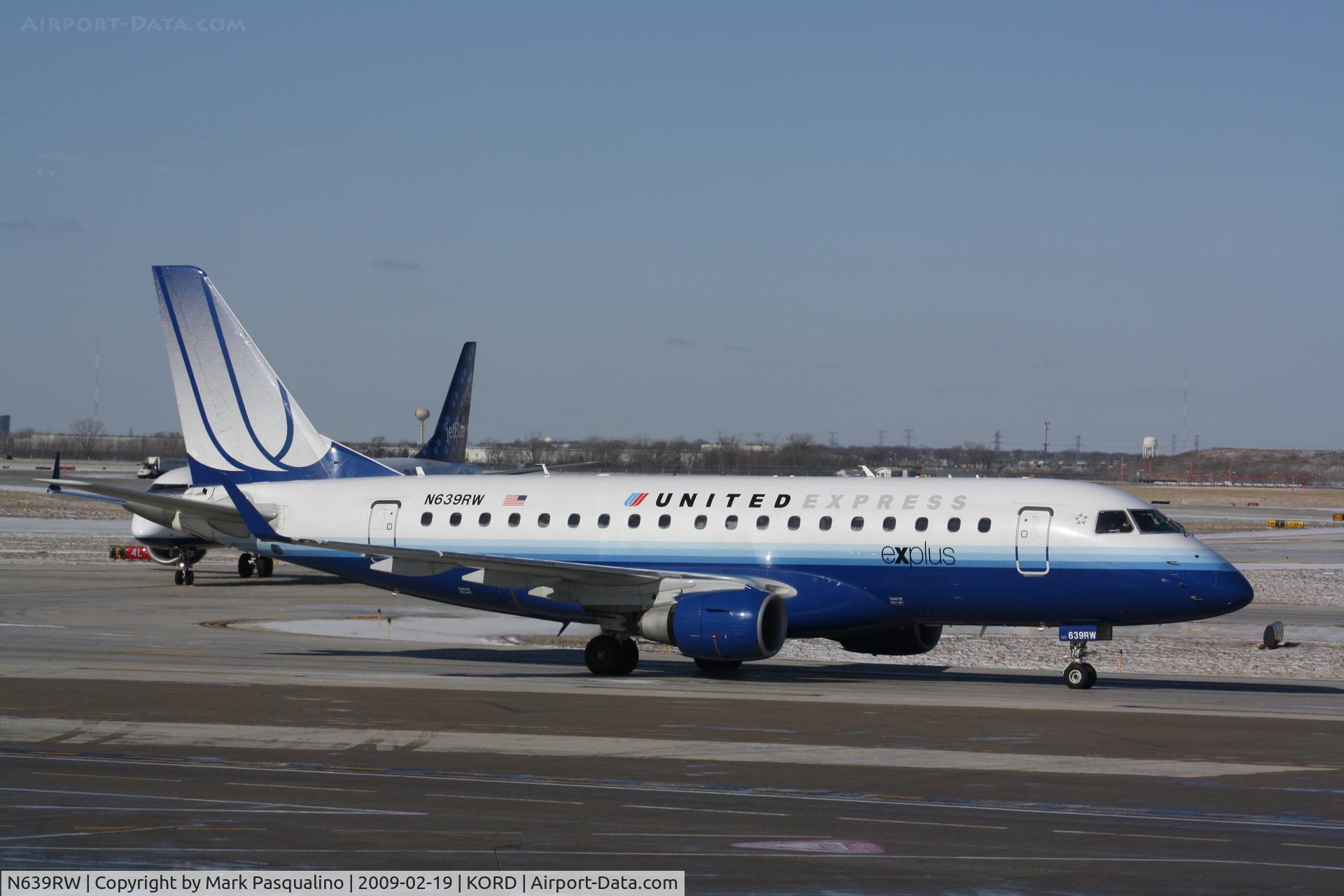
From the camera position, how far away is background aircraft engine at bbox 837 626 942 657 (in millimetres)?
31266

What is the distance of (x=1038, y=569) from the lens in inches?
1136

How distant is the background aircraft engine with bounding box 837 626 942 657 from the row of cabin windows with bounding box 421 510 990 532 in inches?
98.0

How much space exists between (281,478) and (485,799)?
21309mm

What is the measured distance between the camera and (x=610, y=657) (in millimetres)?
30781

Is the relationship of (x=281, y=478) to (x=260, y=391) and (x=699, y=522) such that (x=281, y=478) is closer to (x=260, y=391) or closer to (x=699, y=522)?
(x=260, y=391)

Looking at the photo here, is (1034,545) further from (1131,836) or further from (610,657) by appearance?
(1131,836)

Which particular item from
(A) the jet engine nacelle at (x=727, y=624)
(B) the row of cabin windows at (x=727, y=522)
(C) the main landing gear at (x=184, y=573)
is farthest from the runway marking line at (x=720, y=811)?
(C) the main landing gear at (x=184, y=573)

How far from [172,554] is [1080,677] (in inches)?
1484

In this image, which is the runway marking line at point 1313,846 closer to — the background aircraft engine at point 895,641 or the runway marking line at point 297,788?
the runway marking line at point 297,788

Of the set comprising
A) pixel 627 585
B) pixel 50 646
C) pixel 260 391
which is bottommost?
pixel 50 646

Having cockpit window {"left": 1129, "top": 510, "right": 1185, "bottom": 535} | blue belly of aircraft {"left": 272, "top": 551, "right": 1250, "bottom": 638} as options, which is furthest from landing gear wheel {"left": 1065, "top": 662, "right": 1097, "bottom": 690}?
cockpit window {"left": 1129, "top": 510, "right": 1185, "bottom": 535}

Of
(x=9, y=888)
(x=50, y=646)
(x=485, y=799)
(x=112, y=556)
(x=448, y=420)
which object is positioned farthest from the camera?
(x=448, y=420)

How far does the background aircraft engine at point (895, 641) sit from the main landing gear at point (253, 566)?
3111cm

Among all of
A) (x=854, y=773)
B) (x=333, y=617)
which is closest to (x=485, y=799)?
(x=854, y=773)
